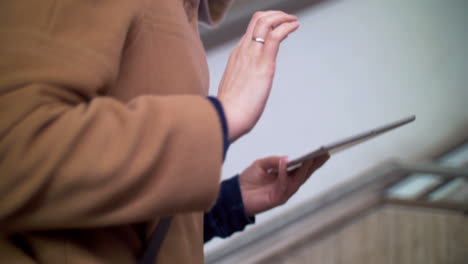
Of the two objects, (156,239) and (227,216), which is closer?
(156,239)

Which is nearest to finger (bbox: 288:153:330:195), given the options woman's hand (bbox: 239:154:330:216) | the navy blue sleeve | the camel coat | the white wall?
woman's hand (bbox: 239:154:330:216)

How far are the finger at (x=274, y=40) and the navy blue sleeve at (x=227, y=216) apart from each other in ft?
1.20

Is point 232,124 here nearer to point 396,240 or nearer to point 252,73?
point 252,73

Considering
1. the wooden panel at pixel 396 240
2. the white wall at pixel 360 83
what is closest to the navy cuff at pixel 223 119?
the white wall at pixel 360 83

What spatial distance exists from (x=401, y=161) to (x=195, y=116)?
5.45 ft

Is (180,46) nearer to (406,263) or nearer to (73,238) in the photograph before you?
(73,238)

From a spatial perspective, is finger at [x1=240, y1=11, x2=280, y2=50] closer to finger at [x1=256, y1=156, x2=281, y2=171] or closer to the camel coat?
the camel coat

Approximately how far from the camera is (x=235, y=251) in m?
1.49

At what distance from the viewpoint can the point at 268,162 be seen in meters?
0.80

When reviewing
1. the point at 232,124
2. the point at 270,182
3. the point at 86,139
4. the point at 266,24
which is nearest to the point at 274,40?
the point at 266,24

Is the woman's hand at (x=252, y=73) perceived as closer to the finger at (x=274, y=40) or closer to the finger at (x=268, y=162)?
the finger at (x=274, y=40)

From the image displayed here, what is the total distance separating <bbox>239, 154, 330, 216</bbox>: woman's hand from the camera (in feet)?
2.48

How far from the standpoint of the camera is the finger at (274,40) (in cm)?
50

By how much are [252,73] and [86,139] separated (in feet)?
0.73
